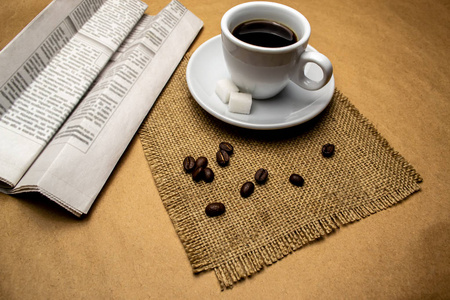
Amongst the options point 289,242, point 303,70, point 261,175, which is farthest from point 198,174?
point 303,70

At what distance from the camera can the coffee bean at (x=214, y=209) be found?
2.31ft

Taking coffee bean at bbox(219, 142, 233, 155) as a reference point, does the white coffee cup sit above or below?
above

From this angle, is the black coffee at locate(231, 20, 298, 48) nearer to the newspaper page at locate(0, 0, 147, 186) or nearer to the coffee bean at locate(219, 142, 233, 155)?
the coffee bean at locate(219, 142, 233, 155)

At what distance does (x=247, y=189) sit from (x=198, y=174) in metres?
0.12

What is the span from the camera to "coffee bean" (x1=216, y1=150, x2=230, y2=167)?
2.56 ft

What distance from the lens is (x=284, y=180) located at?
769 millimetres

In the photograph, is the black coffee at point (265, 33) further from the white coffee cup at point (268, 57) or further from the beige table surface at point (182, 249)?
the beige table surface at point (182, 249)

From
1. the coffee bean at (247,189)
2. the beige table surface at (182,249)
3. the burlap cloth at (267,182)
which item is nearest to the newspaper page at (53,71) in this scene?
the beige table surface at (182,249)

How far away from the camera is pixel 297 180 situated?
2.46 ft

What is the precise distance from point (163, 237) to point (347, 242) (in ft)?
1.34

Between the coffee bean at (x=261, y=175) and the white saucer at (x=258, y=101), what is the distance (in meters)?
0.11

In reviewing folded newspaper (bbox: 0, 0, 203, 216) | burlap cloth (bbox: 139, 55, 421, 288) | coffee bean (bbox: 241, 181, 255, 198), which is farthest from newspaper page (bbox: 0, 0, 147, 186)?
coffee bean (bbox: 241, 181, 255, 198)

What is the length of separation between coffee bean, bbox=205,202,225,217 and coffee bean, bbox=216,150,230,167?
0.37 feet

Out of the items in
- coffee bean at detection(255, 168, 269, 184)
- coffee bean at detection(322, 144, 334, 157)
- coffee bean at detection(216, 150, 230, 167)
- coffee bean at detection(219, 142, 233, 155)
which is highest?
coffee bean at detection(322, 144, 334, 157)
